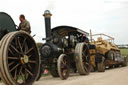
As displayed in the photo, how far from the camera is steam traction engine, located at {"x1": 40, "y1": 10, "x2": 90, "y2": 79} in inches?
300

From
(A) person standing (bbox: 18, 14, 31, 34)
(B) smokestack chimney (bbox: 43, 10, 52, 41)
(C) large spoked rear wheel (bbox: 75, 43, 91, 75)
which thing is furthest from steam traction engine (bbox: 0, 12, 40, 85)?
(C) large spoked rear wheel (bbox: 75, 43, 91, 75)

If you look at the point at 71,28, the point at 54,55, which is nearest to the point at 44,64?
the point at 54,55

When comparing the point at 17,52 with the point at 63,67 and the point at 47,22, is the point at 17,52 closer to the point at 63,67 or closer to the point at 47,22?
the point at 63,67

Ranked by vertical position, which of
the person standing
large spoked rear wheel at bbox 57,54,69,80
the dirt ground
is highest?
→ the person standing

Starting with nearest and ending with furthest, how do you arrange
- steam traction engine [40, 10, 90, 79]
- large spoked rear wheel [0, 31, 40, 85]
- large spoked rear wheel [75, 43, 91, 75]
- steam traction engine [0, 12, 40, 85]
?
large spoked rear wheel [0, 31, 40, 85], steam traction engine [0, 12, 40, 85], steam traction engine [40, 10, 90, 79], large spoked rear wheel [75, 43, 91, 75]

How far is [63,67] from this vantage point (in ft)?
24.3

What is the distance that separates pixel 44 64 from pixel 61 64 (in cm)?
79

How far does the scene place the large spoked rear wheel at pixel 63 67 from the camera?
711 centimetres

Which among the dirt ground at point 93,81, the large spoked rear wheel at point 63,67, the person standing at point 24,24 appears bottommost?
the dirt ground at point 93,81

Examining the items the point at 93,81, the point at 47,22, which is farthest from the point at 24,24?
the point at 93,81

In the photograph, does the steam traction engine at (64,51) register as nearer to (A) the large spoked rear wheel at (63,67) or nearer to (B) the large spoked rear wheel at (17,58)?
(A) the large spoked rear wheel at (63,67)

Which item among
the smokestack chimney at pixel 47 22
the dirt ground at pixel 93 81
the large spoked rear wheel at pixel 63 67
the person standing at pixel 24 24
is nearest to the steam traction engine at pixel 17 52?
the person standing at pixel 24 24

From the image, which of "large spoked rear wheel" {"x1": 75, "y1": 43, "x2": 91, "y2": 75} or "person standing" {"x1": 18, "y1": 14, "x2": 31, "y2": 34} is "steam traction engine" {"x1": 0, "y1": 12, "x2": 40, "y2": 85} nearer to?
"person standing" {"x1": 18, "y1": 14, "x2": 31, "y2": 34}

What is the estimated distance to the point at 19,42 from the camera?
522 cm
